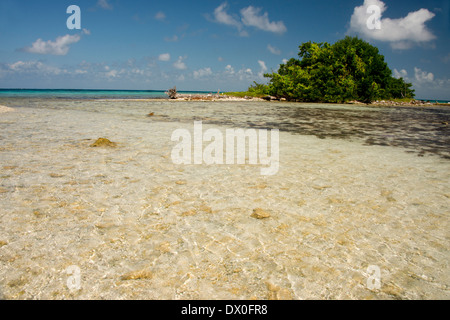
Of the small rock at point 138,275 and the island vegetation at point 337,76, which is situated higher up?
the island vegetation at point 337,76

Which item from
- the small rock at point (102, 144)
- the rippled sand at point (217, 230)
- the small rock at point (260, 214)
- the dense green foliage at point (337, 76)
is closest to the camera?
the rippled sand at point (217, 230)

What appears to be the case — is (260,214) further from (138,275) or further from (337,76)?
(337,76)

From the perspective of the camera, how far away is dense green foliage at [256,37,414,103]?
115 ft

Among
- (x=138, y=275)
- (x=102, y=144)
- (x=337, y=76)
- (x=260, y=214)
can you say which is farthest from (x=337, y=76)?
(x=138, y=275)

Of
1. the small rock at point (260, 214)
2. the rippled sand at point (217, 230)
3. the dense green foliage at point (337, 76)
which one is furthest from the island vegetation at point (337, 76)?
the small rock at point (260, 214)

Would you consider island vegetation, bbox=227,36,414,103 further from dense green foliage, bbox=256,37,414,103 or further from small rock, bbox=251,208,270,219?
small rock, bbox=251,208,270,219

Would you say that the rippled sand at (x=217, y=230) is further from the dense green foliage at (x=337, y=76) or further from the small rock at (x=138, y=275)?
the dense green foliage at (x=337, y=76)

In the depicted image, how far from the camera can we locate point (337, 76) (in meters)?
35.9

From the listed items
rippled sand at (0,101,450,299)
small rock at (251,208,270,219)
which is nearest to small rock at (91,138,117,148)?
rippled sand at (0,101,450,299)

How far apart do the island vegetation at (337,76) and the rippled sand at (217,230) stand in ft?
109

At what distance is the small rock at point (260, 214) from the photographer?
288 cm
